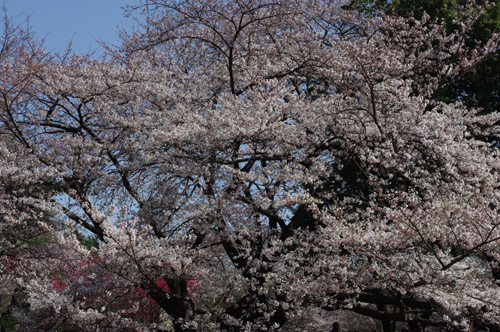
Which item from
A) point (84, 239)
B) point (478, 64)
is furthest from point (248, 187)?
point (84, 239)

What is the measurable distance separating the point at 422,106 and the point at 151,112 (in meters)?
5.32

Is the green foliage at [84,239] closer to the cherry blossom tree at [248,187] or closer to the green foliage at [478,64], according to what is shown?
the cherry blossom tree at [248,187]

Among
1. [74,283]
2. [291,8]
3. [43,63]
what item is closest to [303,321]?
[74,283]

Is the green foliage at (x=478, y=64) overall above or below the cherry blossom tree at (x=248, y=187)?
above

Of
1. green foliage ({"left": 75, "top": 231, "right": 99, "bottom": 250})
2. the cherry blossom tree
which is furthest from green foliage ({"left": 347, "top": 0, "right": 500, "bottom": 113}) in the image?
green foliage ({"left": 75, "top": 231, "right": 99, "bottom": 250})

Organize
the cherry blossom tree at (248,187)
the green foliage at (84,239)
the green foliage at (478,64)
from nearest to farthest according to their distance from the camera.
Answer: the cherry blossom tree at (248,187) → the green foliage at (84,239) → the green foliage at (478,64)

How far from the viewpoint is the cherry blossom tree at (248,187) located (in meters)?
6.27

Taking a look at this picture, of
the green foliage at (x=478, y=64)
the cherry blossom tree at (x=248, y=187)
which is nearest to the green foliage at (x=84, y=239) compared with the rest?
the cherry blossom tree at (x=248, y=187)

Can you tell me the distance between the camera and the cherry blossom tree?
20.6 ft

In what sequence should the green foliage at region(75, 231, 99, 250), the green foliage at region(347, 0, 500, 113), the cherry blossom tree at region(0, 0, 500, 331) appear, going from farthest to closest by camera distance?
the green foliage at region(347, 0, 500, 113) → the green foliage at region(75, 231, 99, 250) → the cherry blossom tree at region(0, 0, 500, 331)

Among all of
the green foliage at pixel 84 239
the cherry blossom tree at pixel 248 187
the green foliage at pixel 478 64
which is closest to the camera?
the cherry blossom tree at pixel 248 187

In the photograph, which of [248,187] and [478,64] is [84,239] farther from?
[478,64]

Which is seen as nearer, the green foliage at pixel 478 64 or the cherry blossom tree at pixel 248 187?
the cherry blossom tree at pixel 248 187

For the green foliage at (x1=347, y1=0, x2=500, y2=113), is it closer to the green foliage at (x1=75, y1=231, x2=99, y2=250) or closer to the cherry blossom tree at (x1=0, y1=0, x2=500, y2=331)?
the cherry blossom tree at (x1=0, y1=0, x2=500, y2=331)
